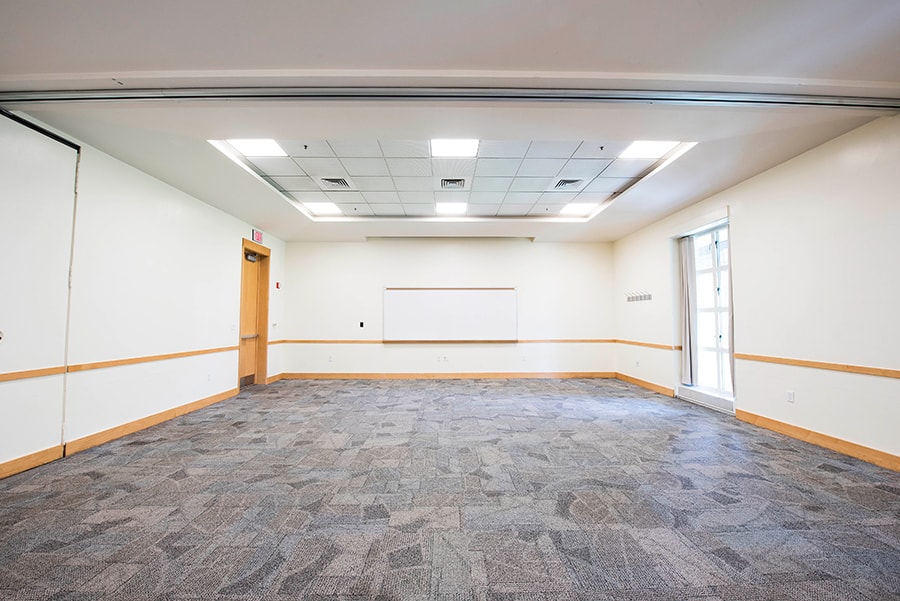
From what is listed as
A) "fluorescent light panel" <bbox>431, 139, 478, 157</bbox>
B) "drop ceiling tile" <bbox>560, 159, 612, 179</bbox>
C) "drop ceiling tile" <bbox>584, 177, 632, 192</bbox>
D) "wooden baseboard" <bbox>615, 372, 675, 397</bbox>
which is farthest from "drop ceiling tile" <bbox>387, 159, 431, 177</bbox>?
"wooden baseboard" <bbox>615, 372, 675, 397</bbox>

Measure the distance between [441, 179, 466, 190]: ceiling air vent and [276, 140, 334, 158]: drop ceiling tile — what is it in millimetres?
1522

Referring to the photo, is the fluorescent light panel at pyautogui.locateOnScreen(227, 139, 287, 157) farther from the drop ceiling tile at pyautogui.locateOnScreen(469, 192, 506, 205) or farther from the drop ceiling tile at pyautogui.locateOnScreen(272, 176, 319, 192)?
the drop ceiling tile at pyautogui.locateOnScreen(469, 192, 506, 205)

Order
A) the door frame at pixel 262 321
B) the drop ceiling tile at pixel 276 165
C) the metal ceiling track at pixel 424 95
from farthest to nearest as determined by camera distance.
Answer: the door frame at pixel 262 321 → the drop ceiling tile at pixel 276 165 → the metal ceiling track at pixel 424 95

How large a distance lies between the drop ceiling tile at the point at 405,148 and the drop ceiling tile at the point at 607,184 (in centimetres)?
238

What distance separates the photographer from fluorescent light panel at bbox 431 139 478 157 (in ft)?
12.4

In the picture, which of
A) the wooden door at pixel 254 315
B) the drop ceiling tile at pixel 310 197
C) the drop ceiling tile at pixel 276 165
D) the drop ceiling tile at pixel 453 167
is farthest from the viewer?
the wooden door at pixel 254 315

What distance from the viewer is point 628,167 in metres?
4.38

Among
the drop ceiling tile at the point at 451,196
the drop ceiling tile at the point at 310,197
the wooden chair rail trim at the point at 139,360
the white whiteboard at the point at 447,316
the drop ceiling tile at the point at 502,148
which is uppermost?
the drop ceiling tile at the point at 502,148

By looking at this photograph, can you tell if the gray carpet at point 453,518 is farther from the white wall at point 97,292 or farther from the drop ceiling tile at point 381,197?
the drop ceiling tile at point 381,197

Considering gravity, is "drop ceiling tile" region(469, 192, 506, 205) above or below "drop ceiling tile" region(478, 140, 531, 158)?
below

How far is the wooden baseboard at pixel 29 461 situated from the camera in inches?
109

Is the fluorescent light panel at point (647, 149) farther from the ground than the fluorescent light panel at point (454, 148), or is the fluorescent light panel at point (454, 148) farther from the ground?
the fluorescent light panel at point (454, 148)

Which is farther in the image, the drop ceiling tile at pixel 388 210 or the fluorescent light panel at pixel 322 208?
the drop ceiling tile at pixel 388 210

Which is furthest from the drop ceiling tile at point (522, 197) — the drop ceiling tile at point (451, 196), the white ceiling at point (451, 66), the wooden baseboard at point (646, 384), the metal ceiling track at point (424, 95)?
the wooden baseboard at point (646, 384)
